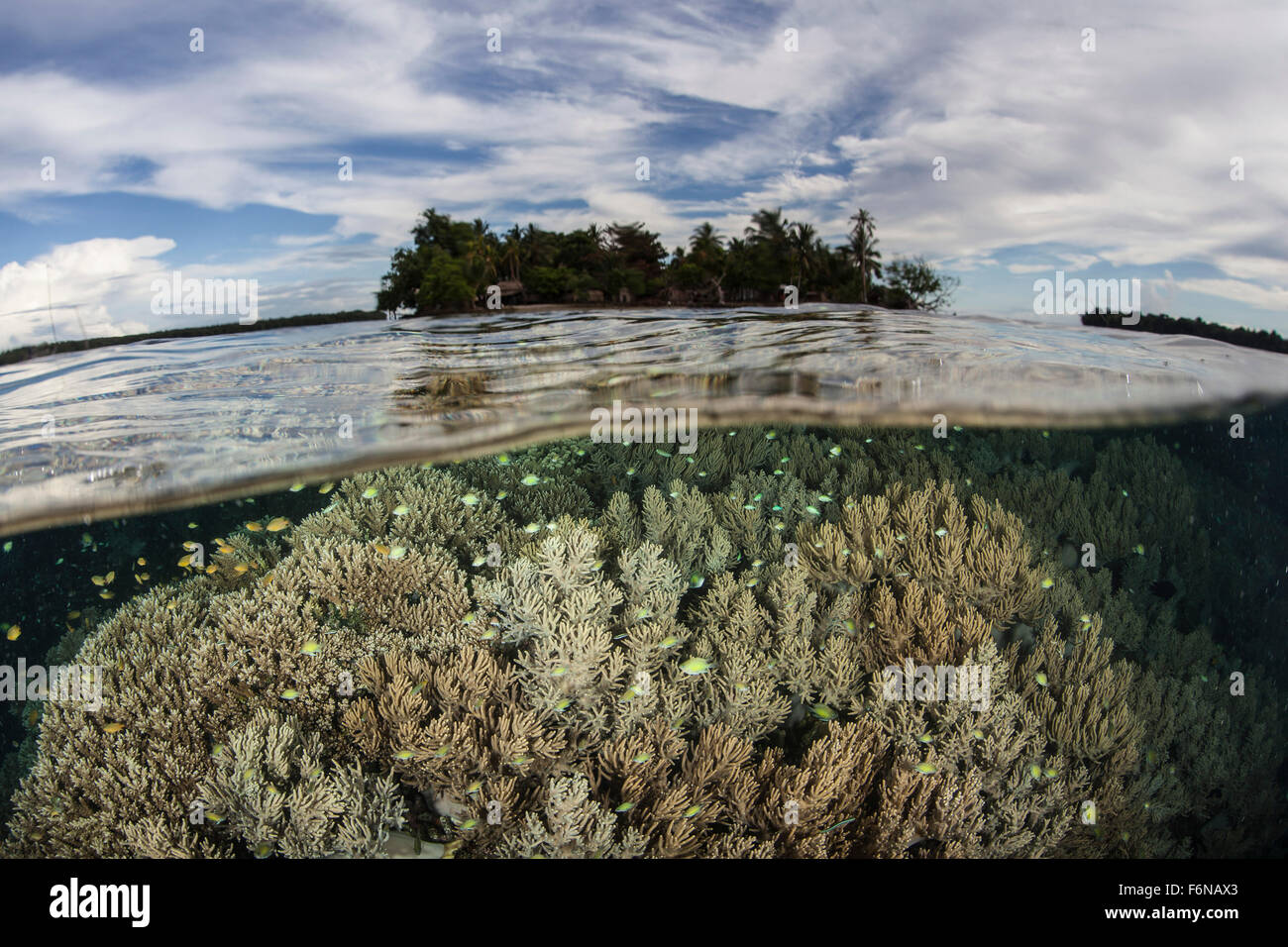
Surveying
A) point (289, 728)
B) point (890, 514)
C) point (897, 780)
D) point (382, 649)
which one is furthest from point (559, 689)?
point (890, 514)

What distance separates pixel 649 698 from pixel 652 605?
970mm

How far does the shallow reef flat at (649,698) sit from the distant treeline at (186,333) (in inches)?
90.4

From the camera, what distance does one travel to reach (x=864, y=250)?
794cm

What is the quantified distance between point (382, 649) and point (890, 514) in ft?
19.1

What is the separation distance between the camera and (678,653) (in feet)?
19.7

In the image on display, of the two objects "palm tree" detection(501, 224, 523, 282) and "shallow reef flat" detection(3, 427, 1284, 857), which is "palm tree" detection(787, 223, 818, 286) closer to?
"shallow reef flat" detection(3, 427, 1284, 857)

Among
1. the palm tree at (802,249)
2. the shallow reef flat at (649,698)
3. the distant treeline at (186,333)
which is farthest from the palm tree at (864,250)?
the distant treeline at (186,333)

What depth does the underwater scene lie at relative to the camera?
4.93 m

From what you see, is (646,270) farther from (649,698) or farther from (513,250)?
(649,698)

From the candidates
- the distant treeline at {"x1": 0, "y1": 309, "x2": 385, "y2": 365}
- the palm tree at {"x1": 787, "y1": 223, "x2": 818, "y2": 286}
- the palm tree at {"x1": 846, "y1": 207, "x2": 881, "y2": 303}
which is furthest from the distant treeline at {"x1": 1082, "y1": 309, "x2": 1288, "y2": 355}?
the distant treeline at {"x1": 0, "y1": 309, "x2": 385, "y2": 365}

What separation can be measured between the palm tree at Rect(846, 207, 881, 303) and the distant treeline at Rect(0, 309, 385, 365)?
6.31 metres

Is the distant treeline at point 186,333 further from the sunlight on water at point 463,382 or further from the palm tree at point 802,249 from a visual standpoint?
the palm tree at point 802,249
